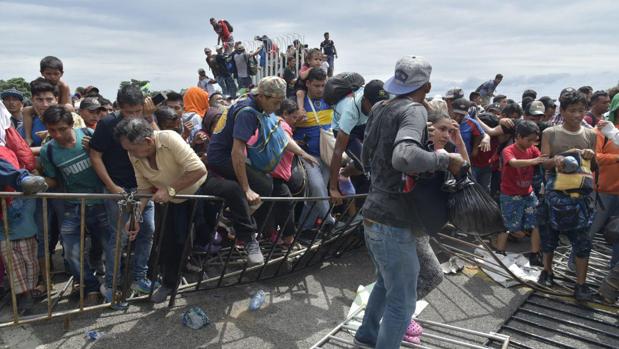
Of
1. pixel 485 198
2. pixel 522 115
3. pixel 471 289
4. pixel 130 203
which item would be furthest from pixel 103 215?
pixel 522 115

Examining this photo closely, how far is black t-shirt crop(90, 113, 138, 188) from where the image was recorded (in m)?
3.56

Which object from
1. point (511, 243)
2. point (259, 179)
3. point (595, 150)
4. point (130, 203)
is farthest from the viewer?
point (511, 243)

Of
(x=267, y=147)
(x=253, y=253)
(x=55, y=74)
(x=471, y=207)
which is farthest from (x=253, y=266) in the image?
(x=55, y=74)

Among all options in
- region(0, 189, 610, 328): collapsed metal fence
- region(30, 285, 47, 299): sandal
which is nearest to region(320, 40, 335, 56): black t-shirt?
region(0, 189, 610, 328): collapsed metal fence

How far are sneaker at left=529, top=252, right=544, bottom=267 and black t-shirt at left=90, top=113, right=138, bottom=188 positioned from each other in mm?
4164

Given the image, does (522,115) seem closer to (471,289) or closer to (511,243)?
(511,243)

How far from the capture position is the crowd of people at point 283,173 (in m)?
2.59

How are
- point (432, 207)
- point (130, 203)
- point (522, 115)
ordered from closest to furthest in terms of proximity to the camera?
1. point (432, 207)
2. point (130, 203)
3. point (522, 115)

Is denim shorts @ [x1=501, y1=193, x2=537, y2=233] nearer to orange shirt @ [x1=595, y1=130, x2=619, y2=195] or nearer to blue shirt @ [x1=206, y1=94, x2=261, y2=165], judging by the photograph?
orange shirt @ [x1=595, y1=130, x2=619, y2=195]

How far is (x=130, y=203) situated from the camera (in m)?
3.16

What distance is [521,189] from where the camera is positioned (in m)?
5.11

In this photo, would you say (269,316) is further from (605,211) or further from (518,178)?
(605,211)

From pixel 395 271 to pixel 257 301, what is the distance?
1.64 metres

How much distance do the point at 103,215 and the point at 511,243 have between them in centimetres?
475
